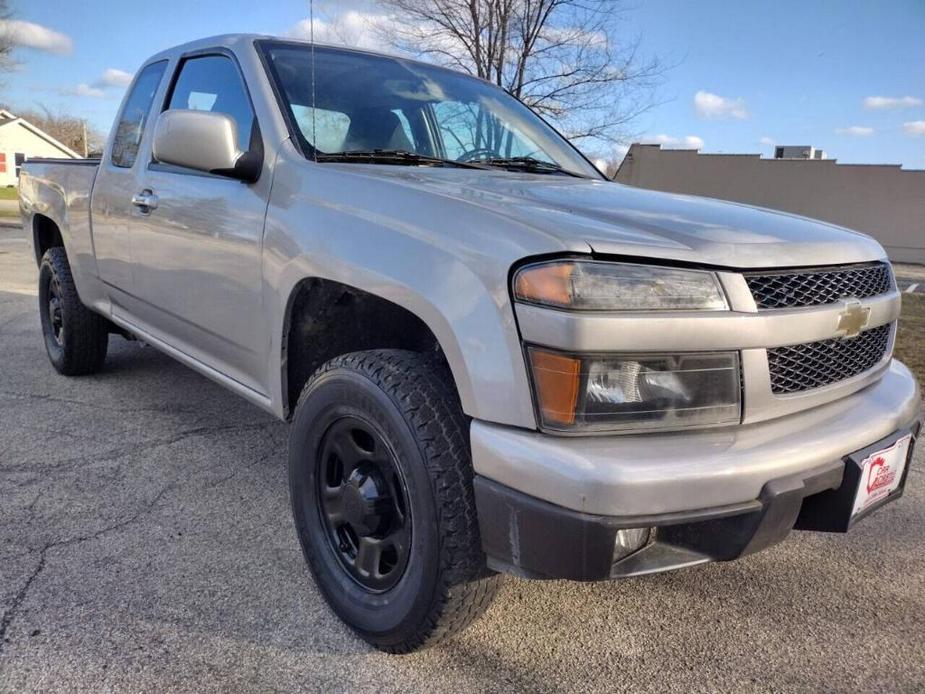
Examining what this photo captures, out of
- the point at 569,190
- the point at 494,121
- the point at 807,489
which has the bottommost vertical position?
the point at 807,489

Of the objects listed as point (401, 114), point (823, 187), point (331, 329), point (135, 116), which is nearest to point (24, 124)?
point (823, 187)

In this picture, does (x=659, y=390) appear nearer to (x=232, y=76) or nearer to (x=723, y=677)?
(x=723, y=677)

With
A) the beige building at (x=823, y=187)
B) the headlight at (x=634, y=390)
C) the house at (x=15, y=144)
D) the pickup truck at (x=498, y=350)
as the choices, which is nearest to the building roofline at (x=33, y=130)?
the house at (x=15, y=144)

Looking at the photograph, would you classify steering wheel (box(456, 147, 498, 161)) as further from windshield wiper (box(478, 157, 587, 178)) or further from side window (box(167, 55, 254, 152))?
side window (box(167, 55, 254, 152))

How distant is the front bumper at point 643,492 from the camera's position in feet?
5.04

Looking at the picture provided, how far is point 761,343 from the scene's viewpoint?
1.69m

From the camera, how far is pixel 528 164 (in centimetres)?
301

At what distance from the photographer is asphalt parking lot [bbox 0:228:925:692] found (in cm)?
198

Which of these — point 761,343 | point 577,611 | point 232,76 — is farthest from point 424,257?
point 232,76

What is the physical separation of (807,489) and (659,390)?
441 mm

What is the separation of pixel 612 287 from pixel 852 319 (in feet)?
2.57

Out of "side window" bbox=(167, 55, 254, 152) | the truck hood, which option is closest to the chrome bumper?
the truck hood

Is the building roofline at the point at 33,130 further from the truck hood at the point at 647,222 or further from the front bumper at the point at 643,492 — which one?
the front bumper at the point at 643,492

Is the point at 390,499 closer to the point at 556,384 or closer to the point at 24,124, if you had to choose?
the point at 556,384
